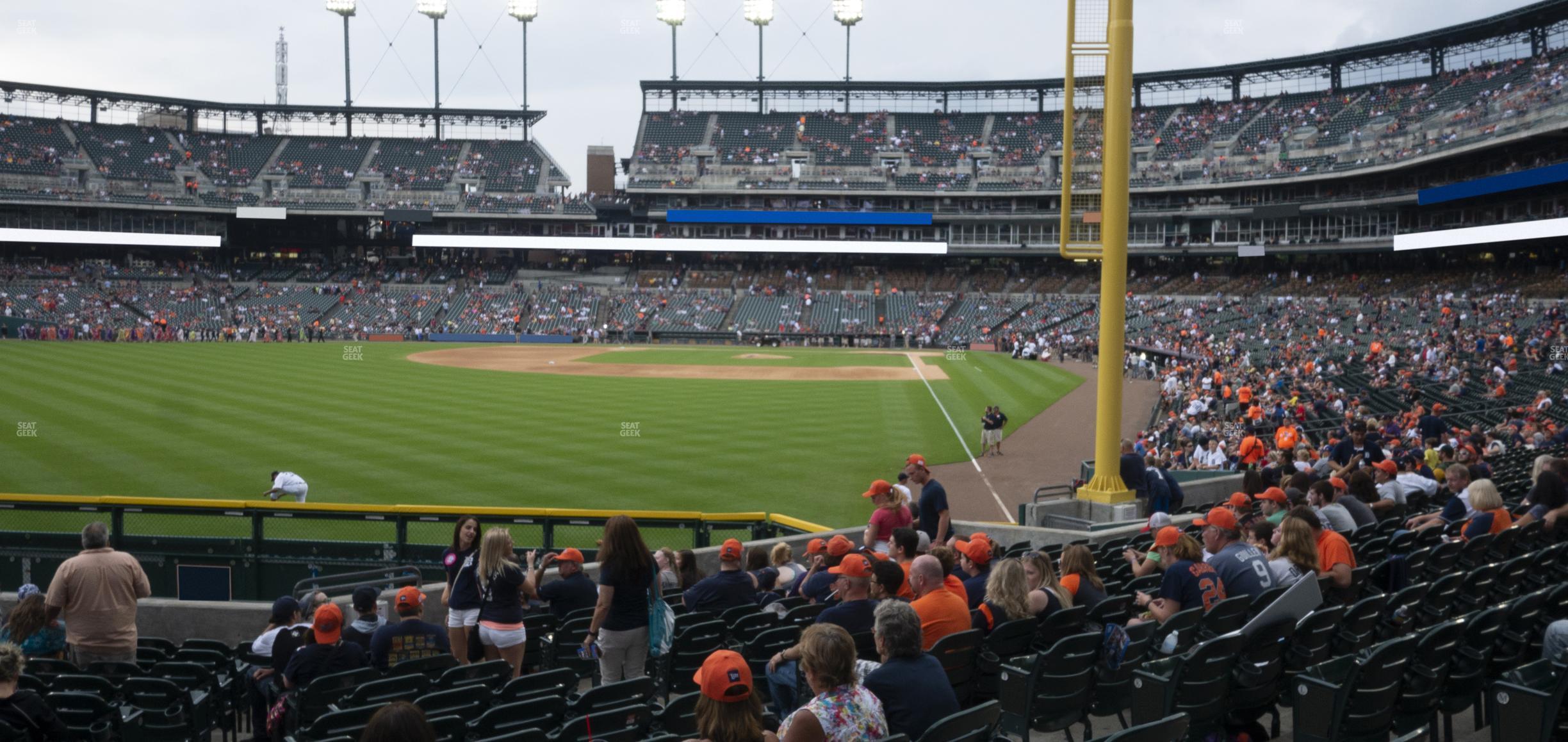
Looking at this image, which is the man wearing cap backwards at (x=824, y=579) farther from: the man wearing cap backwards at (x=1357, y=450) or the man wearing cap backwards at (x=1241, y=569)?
the man wearing cap backwards at (x=1357, y=450)

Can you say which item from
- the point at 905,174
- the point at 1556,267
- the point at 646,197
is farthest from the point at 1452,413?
the point at 646,197

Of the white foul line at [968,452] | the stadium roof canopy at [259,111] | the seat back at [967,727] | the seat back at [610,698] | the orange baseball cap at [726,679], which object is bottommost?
the white foul line at [968,452]

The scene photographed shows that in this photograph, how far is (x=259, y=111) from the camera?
3383 inches

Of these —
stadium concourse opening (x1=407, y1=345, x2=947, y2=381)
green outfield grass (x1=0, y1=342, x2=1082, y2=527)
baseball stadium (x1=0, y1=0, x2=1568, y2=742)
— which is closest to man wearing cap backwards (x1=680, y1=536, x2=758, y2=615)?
baseball stadium (x1=0, y1=0, x2=1568, y2=742)

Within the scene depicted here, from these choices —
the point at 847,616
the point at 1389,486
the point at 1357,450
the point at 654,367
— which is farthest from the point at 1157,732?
the point at 654,367

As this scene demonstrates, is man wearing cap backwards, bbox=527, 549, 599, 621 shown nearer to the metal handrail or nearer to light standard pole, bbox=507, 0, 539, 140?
the metal handrail

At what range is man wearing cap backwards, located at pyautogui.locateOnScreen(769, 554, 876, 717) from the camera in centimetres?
630

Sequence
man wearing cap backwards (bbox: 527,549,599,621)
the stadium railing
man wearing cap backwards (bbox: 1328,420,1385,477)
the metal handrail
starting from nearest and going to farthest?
man wearing cap backwards (bbox: 527,549,599,621)
the metal handrail
the stadium railing
man wearing cap backwards (bbox: 1328,420,1385,477)

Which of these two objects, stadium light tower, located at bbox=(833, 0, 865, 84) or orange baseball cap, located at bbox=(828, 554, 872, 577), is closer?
orange baseball cap, located at bbox=(828, 554, 872, 577)

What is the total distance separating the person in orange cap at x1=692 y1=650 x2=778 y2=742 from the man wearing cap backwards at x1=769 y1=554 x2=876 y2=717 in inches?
75.3

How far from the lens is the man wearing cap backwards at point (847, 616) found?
6301 mm

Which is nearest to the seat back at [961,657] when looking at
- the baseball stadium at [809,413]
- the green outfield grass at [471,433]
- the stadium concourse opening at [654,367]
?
the baseball stadium at [809,413]

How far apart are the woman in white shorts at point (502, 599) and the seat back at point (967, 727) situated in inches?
151

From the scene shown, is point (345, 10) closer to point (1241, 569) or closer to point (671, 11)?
point (671, 11)
